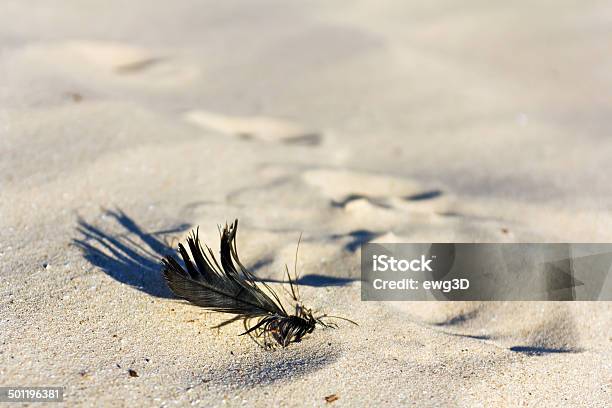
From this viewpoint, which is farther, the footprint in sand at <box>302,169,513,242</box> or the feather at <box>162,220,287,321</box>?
the footprint in sand at <box>302,169,513,242</box>

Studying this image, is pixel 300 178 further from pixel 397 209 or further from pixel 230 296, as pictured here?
pixel 230 296

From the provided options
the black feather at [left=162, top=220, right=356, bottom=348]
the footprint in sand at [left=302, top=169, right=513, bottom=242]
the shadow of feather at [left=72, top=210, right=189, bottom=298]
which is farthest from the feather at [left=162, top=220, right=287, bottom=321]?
the footprint in sand at [left=302, top=169, right=513, bottom=242]

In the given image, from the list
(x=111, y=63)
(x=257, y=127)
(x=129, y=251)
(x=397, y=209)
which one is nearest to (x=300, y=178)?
(x=397, y=209)

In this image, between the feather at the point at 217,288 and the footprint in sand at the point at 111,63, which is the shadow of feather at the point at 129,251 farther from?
the footprint in sand at the point at 111,63

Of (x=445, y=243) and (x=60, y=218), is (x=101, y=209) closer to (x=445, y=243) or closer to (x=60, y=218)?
(x=60, y=218)

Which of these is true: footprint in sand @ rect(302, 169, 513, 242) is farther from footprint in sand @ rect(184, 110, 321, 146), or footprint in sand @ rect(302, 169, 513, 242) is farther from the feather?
the feather

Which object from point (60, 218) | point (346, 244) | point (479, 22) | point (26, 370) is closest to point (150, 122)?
point (60, 218)

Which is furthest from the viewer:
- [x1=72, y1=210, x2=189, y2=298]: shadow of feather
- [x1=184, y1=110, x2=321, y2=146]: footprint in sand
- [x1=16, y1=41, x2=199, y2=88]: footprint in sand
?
[x1=16, y1=41, x2=199, y2=88]: footprint in sand

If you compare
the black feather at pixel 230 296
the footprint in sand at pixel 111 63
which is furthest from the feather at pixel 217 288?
the footprint in sand at pixel 111 63
